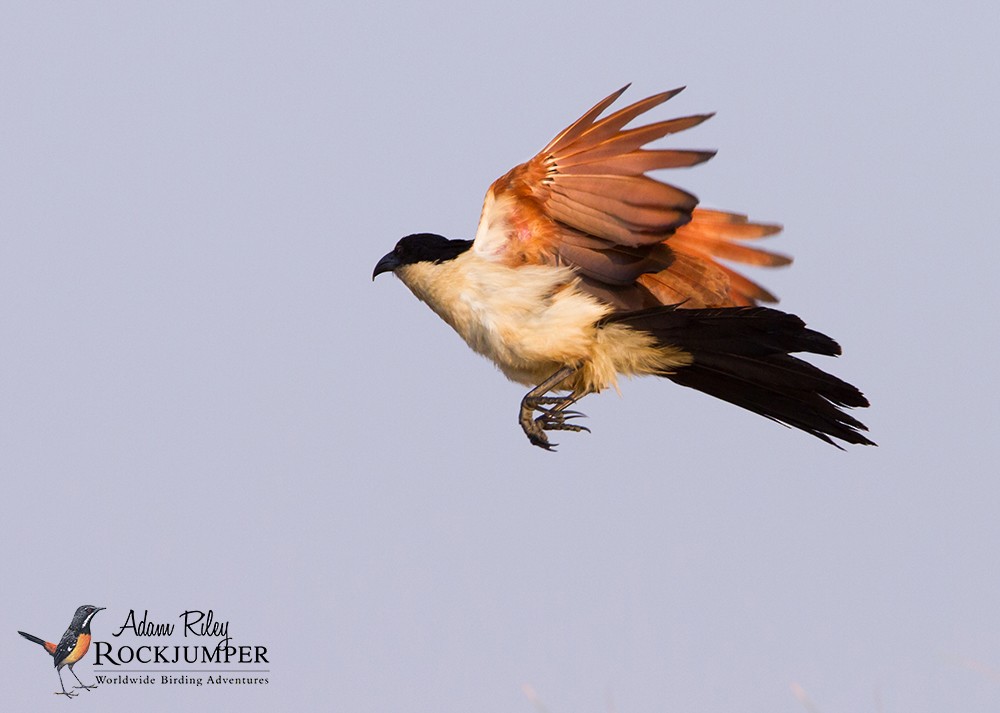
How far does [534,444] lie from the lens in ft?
16.6

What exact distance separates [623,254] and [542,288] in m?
0.38

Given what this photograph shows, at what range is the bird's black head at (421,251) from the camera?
5277mm

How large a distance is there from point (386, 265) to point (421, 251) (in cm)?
24

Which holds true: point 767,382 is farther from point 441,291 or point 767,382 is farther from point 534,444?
point 441,291

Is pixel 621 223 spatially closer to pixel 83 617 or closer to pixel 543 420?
pixel 543 420

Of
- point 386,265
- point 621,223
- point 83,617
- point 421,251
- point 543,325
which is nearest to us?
point 621,223

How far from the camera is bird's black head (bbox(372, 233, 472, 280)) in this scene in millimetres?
5277

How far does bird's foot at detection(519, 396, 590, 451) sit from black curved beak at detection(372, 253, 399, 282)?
3.12 feet

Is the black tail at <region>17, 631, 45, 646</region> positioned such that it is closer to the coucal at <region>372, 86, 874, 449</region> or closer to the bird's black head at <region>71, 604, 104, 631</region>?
the bird's black head at <region>71, 604, 104, 631</region>

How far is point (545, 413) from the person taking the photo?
5070mm

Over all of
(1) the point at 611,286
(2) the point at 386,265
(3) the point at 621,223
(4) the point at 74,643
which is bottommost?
(4) the point at 74,643

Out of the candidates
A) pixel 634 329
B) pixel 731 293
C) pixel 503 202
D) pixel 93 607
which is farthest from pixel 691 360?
pixel 93 607

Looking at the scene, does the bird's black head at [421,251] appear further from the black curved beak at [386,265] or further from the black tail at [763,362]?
the black tail at [763,362]

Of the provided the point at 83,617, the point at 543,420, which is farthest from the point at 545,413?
the point at 83,617
